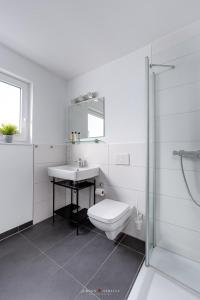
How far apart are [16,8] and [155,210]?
2.28 m

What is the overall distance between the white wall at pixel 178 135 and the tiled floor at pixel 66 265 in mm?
429

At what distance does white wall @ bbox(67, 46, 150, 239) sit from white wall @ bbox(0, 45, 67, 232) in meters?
0.61

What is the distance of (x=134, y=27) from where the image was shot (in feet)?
4.58

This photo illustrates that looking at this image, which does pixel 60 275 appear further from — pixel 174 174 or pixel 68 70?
pixel 68 70

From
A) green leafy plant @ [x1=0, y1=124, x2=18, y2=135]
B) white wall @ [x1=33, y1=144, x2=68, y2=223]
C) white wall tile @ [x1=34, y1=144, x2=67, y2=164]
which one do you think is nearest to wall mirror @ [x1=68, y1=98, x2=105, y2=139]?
white wall tile @ [x1=34, y1=144, x2=67, y2=164]

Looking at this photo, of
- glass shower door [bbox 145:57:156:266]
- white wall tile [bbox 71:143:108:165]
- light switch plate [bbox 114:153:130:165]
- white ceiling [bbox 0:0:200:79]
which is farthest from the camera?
white wall tile [bbox 71:143:108:165]

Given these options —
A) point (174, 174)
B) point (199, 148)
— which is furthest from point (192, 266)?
point (199, 148)

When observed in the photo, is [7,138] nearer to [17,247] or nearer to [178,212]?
[17,247]

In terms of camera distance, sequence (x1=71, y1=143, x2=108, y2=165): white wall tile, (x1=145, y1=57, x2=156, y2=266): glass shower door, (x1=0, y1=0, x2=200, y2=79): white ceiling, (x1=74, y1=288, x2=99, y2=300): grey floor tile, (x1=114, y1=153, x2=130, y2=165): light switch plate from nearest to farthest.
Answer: (x1=74, y1=288, x2=99, y2=300): grey floor tile → (x1=0, y1=0, x2=200, y2=79): white ceiling → (x1=145, y1=57, x2=156, y2=266): glass shower door → (x1=114, y1=153, x2=130, y2=165): light switch plate → (x1=71, y1=143, x2=108, y2=165): white wall tile

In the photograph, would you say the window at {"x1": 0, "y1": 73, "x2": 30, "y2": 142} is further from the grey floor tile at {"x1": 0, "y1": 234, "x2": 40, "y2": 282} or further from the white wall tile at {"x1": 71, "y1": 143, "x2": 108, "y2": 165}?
the grey floor tile at {"x1": 0, "y1": 234, "x2": 40, "y2": 282}

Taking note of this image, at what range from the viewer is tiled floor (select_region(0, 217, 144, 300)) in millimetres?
1054

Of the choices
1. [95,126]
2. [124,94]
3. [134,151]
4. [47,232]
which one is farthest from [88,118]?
[47,232]

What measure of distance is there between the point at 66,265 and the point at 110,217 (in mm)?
578

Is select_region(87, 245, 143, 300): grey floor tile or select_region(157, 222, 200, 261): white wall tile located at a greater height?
select_region(157, 222, 200, 261): white wall tile
